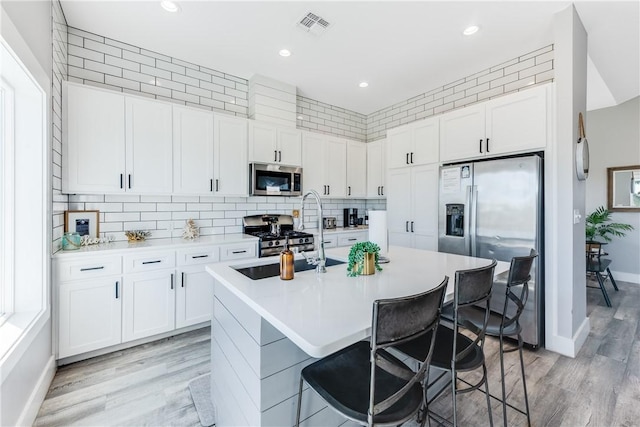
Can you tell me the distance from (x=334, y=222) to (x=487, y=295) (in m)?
3.32

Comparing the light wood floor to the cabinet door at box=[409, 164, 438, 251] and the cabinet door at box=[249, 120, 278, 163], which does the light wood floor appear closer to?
the cabinet door at box=[409, 164, 438, 251]

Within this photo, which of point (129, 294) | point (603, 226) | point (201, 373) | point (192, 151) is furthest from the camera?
point (603, 226)

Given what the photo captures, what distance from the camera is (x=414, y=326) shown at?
37.3 inches

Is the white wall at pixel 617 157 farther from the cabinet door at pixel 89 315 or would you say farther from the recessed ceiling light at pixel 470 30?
the cabinet door at pixel 89 315

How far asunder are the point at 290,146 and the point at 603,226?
5.31 meters

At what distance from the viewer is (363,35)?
270 cm

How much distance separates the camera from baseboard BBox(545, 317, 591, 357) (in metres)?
2.39

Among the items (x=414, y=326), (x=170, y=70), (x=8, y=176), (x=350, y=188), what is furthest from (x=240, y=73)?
(x=414, y=326)

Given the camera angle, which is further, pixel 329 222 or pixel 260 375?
pixel 329 222

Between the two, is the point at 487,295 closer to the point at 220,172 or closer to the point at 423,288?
the point at 423,288

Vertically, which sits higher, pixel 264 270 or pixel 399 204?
pixel 399 204

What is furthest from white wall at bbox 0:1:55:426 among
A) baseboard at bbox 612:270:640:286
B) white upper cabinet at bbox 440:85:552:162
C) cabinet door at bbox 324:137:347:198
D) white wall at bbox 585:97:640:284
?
baseboard at bbox 612:270:640:286

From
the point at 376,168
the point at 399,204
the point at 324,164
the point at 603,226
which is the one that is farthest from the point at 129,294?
the point at 603,226

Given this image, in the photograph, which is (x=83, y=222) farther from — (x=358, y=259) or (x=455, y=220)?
(x=455, y=220)
